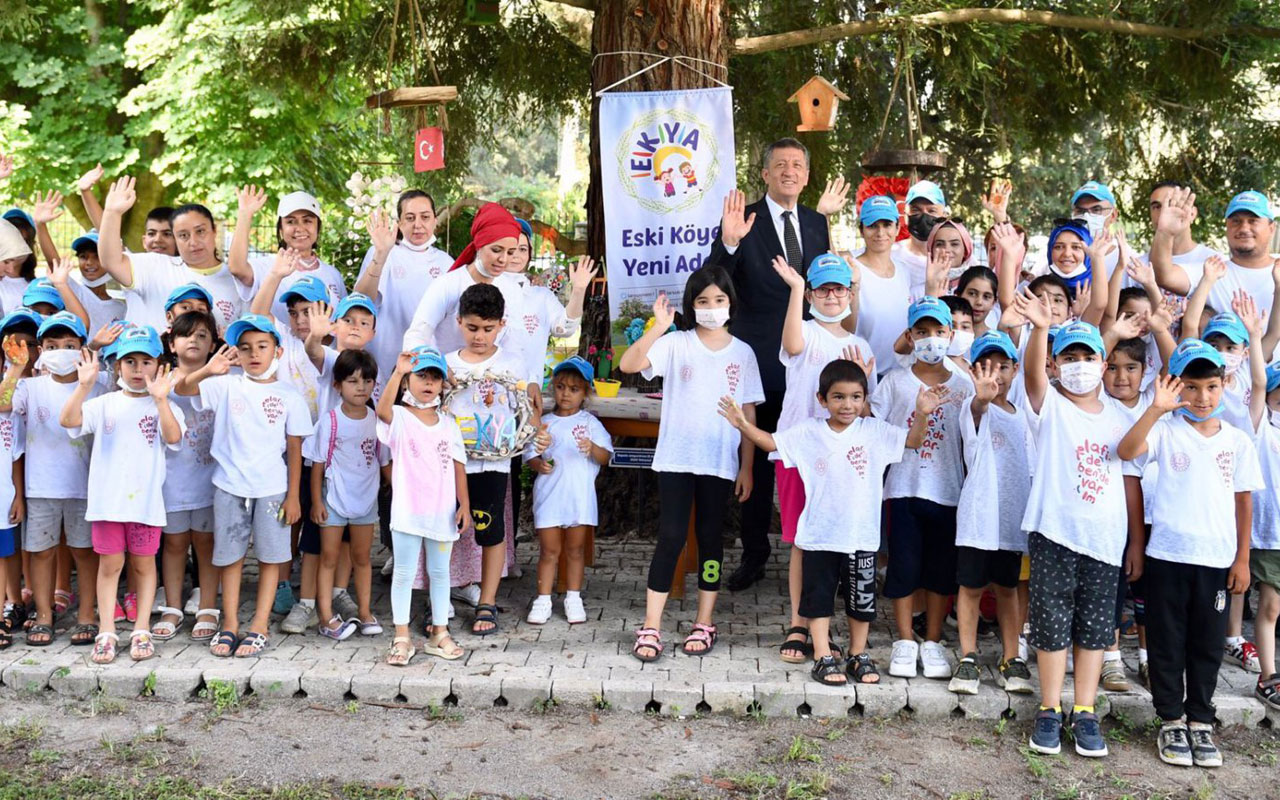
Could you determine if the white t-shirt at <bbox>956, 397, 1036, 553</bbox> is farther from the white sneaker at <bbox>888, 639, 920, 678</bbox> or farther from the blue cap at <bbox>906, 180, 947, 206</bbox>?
the blue cap at <bbox>906, 180, 947, 206</bbox>

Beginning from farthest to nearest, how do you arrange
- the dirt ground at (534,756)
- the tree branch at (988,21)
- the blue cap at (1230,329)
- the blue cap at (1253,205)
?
the tree branch at (988,21)
the blue cap at (1253,205)
the blue cap at (1230,329)
the dirt ground at (534,756)

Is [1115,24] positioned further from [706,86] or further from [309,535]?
[309,535]

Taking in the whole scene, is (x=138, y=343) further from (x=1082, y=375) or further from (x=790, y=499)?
(x=1082, y=375)

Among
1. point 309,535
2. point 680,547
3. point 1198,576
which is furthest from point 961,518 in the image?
point 309,535

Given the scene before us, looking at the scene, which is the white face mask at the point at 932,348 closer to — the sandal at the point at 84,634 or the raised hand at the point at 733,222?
the raised hand at the point at 733,222

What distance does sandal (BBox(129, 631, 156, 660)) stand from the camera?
16.4ft

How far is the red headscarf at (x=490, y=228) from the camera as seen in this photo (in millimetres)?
5500

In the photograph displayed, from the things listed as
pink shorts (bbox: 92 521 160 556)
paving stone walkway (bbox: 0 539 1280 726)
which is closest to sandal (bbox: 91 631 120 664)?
paving stone walkway (bbox: 0 539 1280 726)

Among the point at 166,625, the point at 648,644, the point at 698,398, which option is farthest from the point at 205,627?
the point at 698,398

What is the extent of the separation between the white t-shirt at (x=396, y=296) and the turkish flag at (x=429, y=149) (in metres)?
0.69

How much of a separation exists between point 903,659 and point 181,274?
3.75 m

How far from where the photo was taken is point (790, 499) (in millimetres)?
5316

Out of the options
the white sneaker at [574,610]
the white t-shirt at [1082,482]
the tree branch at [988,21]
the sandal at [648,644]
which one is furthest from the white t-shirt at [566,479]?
the tree branch at [988,21]

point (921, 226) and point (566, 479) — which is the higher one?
point (921, 226)
